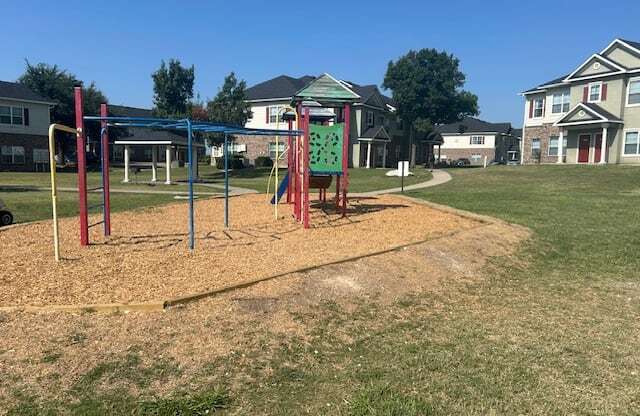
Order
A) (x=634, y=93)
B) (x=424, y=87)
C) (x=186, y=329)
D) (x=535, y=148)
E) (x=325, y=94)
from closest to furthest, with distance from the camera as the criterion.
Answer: (x=186, y=329) < (x=325, y=94) < (x=634, y=93) < (x=535, y=148) < (x=424, y=87)

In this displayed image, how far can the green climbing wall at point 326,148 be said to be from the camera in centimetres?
1108

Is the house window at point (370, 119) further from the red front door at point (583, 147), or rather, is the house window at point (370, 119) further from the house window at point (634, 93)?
the house window at point (634, 93)

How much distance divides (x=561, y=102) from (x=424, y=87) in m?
16.0

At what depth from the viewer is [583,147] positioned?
121 ft

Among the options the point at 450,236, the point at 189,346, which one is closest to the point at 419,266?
the point at 450,236

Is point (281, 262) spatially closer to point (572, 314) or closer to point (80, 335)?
point (80, 335)

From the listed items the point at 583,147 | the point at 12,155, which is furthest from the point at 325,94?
the point at 12,155

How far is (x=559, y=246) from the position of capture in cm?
1028

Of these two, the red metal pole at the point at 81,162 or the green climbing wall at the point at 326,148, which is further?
the green climbing wall at the point at 326,148

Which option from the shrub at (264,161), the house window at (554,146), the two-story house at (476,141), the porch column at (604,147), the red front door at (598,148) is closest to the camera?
the porch column at (604,147)

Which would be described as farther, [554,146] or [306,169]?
[554,146]

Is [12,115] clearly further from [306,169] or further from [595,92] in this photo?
[595,92]

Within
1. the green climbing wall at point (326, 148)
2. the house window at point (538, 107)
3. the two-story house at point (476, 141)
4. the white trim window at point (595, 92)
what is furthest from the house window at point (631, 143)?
the two-story house at point (476, 141)

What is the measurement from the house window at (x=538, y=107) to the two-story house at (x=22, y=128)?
43730 mm
